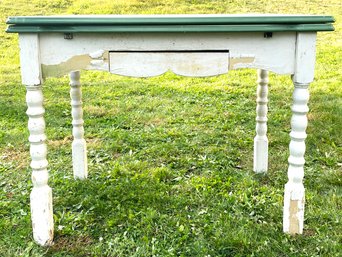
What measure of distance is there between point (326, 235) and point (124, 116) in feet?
9.82

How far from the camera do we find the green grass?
2.70 metres

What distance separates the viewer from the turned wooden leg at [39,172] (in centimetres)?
252

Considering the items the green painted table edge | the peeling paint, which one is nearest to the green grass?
the peeling paint

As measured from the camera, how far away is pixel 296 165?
2650 mm

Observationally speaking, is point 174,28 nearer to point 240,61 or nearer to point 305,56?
point 240,61

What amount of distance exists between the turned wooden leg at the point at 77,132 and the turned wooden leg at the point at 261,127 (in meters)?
1.31

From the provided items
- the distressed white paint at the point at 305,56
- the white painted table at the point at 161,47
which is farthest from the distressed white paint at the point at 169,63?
the distressed white paint at the point at 305,56

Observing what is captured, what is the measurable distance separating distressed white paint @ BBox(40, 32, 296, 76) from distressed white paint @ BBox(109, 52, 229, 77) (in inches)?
1.3

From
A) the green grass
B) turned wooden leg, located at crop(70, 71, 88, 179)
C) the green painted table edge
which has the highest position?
the green painted table edge

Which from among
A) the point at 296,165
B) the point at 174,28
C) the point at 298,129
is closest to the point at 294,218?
the point at 296,165

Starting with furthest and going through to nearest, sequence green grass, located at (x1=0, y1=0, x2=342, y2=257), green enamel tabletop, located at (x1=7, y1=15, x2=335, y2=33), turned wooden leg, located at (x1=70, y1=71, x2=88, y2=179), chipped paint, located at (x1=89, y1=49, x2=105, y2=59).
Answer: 1. turned wooden leg, located at (x1=70, y1=71, x2=88, y2=179)
2. green grass, located at (x1=0, y1=0, x2=342, y2=257)
3. chipped paint, located at (x1=89, y1=49, x2=105, y2=59)
4. green enamel tabletop, located at (x1=7, y1=15, x2=335, y2=33)

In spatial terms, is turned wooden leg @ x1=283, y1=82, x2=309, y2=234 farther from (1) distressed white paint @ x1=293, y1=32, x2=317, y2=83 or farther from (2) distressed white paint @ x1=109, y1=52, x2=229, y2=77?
(2) distressed white paint @ x1=109, y1=52, x2=229, y2=77

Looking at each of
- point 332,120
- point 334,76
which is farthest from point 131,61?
point 334,76

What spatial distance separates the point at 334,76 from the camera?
707 cm
